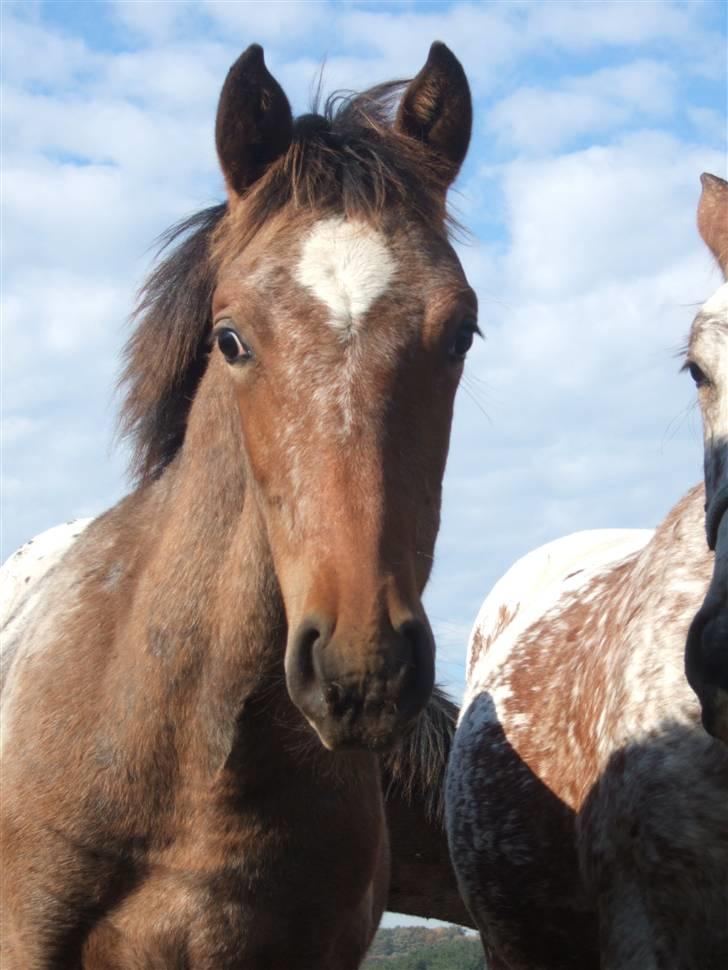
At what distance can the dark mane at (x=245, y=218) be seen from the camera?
346cm

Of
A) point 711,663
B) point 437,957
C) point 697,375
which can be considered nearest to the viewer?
point 711,663

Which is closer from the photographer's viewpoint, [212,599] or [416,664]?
[416,664]

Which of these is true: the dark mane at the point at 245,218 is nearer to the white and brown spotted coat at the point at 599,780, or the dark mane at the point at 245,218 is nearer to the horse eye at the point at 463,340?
the horse eye at the point at 463,340

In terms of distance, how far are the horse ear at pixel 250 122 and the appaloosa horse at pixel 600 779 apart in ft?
4.87

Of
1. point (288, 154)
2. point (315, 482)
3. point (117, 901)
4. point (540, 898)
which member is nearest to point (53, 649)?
point (117, 901)

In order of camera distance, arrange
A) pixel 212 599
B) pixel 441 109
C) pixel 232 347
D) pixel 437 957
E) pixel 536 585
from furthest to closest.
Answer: pixel 437 957 < pixel 536 585 < pixel 441 109 < pixel 212 599 < pixel 232 347

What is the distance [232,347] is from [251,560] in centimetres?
60

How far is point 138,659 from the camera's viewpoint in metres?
3.70

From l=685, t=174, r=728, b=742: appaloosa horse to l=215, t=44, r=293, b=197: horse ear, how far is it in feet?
4.77

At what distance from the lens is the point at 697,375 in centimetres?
411

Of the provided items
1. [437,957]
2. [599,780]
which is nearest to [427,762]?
[599,780]

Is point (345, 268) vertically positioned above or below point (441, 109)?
below

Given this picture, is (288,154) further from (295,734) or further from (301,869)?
(301,869)

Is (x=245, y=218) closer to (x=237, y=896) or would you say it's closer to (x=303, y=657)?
(x=303, y=657)
